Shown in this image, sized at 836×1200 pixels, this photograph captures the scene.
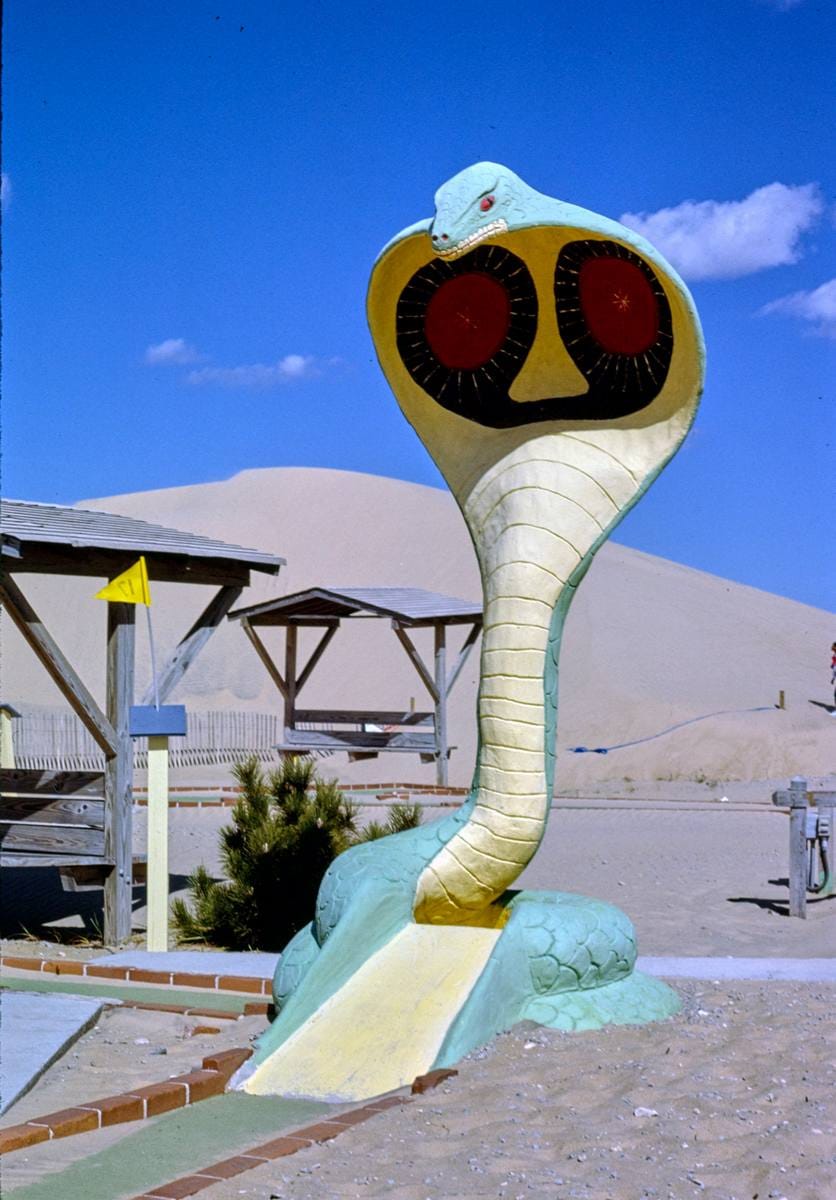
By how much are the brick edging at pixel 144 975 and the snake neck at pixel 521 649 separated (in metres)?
1.93

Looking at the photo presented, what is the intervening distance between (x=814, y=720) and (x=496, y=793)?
23.1 meters

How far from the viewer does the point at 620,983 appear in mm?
6336

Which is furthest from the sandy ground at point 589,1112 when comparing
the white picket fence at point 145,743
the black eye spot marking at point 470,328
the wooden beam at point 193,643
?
the white picket fence at point 145,743

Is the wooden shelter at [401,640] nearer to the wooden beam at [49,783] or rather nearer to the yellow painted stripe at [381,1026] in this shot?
the wooden beam at [49,783]

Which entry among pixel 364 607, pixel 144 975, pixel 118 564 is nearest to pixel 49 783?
pixel 118 564

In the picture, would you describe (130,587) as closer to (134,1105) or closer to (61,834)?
(61,834)

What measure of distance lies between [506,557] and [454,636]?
4645 centimetres

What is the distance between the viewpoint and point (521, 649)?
5938 millimetres

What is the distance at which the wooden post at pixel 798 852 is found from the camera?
35.6 feet

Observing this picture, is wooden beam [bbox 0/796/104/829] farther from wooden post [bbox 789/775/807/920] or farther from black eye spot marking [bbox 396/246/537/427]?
wooden post [bbox 789/775/807/920]

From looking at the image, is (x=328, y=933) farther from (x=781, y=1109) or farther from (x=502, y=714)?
(x=781, y=1109)

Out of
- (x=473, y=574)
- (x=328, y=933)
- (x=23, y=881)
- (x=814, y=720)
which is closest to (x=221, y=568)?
(x=23, y=881)

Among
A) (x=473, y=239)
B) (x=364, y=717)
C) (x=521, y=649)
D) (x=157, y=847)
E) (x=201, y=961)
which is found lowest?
(x=201, y=961)

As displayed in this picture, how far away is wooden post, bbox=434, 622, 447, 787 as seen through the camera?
21.1 m
